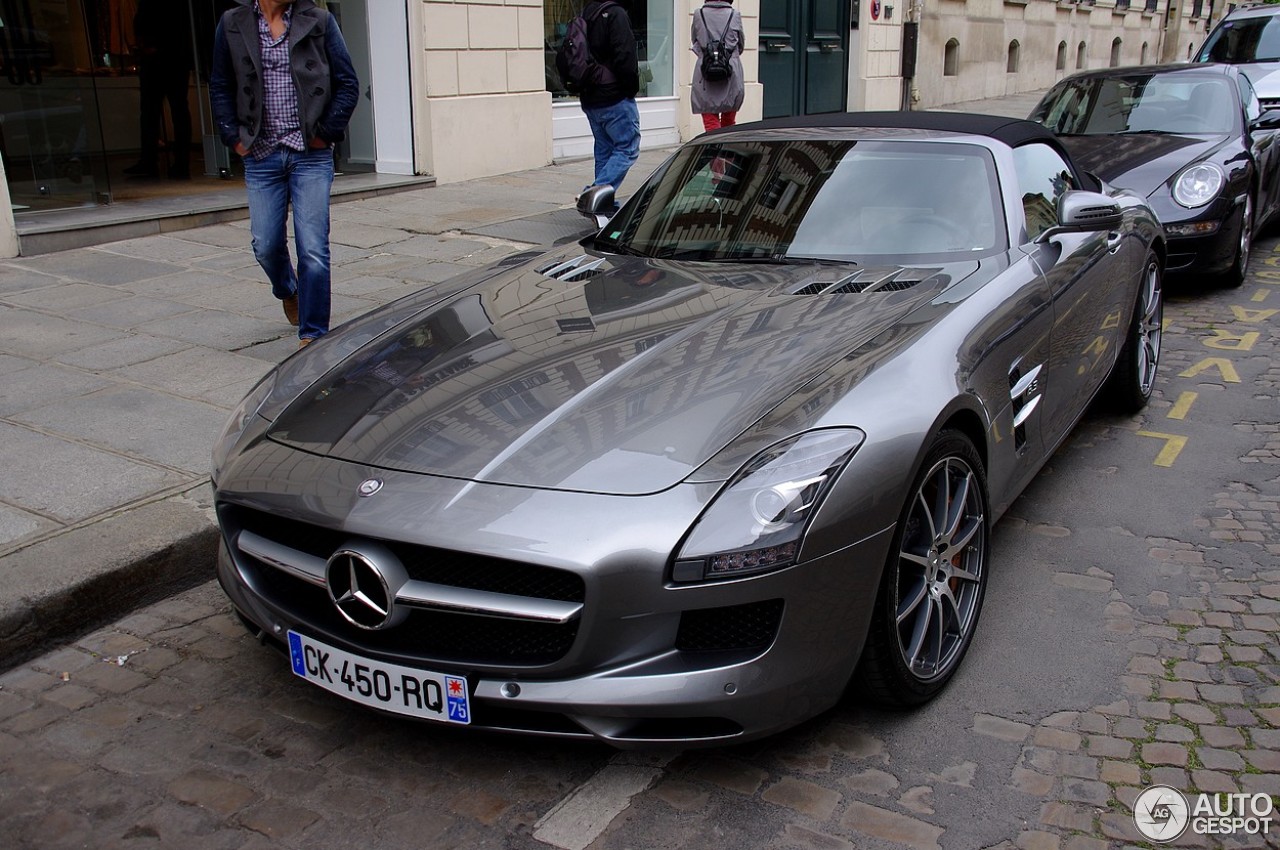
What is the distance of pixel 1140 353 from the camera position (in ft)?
17.6

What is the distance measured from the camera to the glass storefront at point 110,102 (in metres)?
8.50

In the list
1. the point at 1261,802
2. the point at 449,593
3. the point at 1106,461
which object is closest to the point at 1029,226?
the point at 1106,461

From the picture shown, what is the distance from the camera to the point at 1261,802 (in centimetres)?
269

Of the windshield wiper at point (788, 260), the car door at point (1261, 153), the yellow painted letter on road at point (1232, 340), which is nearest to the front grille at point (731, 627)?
the windshield wiper at point (788, 260)

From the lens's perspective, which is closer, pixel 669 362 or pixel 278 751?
pixel 278 751

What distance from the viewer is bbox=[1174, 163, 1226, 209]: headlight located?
7.55m

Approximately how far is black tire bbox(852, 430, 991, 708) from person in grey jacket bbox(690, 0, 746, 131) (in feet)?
22.9

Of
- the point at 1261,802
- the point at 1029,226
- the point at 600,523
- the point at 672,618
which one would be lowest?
the point at 1261,802

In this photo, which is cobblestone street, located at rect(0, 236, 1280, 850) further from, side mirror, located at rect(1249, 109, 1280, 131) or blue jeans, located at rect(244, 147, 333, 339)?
→ side mirror, located at rect(1249, 109, 1280, 131)

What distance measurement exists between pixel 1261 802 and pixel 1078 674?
0.63 m

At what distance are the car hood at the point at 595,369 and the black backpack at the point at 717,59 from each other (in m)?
6.24

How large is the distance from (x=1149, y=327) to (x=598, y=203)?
2.70 meters

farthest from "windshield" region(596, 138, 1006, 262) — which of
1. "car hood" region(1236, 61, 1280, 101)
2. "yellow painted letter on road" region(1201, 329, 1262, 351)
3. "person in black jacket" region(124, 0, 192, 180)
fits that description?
"car hood" region(1236, 61, 1280, 101)

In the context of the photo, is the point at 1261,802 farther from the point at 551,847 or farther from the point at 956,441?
the point at 551,847
